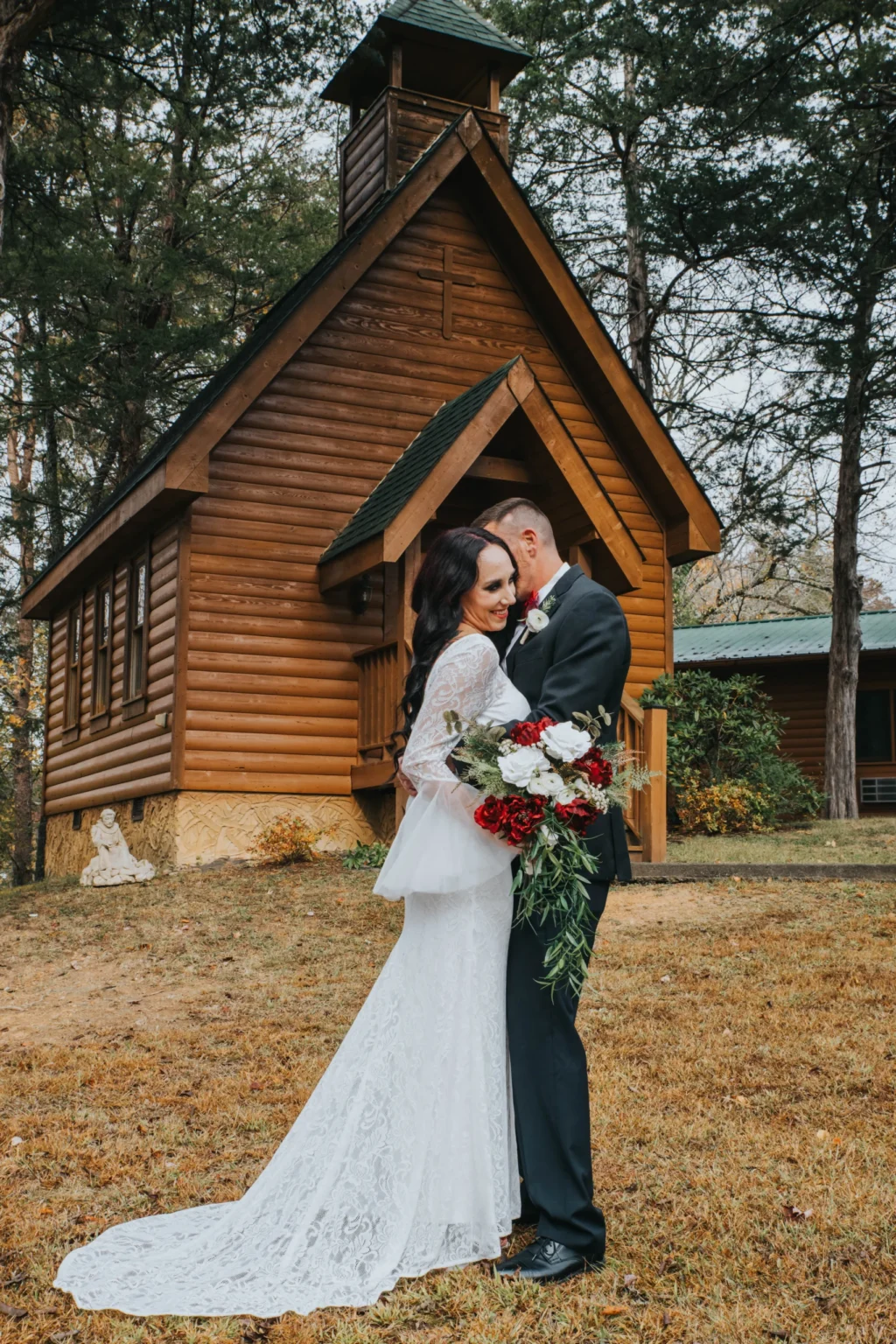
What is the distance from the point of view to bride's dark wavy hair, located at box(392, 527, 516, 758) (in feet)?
13.0

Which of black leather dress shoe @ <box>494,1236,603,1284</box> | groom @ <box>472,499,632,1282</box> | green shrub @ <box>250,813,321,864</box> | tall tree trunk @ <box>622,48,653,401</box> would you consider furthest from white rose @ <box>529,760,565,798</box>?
tall tree trunk @ <box>622,48,653,401</box>

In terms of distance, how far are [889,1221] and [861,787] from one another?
21822mm

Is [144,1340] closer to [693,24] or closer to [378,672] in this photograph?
[378,672]

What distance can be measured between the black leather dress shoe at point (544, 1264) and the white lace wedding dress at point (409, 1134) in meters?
0.08

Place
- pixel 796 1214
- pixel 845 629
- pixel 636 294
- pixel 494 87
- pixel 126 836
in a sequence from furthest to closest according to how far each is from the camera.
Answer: pixel 636 294, pixel 845 629, pixel 494 87, pixel 126 836, pixel 796 1214

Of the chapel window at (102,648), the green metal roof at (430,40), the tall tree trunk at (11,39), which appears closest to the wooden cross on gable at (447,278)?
the green metal roof at (430,40)

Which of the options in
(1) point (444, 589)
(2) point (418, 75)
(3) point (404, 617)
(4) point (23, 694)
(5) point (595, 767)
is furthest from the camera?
(4) point (23, 694)

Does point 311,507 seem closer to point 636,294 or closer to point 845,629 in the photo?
point 845,629

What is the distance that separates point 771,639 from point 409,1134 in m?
23.3

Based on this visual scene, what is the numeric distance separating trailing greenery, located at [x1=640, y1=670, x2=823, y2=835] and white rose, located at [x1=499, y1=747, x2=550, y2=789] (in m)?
11.4

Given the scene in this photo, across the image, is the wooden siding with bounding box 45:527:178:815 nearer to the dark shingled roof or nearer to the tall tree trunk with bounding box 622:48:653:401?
the dark shingled roof

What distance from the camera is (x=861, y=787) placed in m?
24.7

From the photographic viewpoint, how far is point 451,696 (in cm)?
383

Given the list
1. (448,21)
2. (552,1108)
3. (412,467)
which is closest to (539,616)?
(552,1108)
